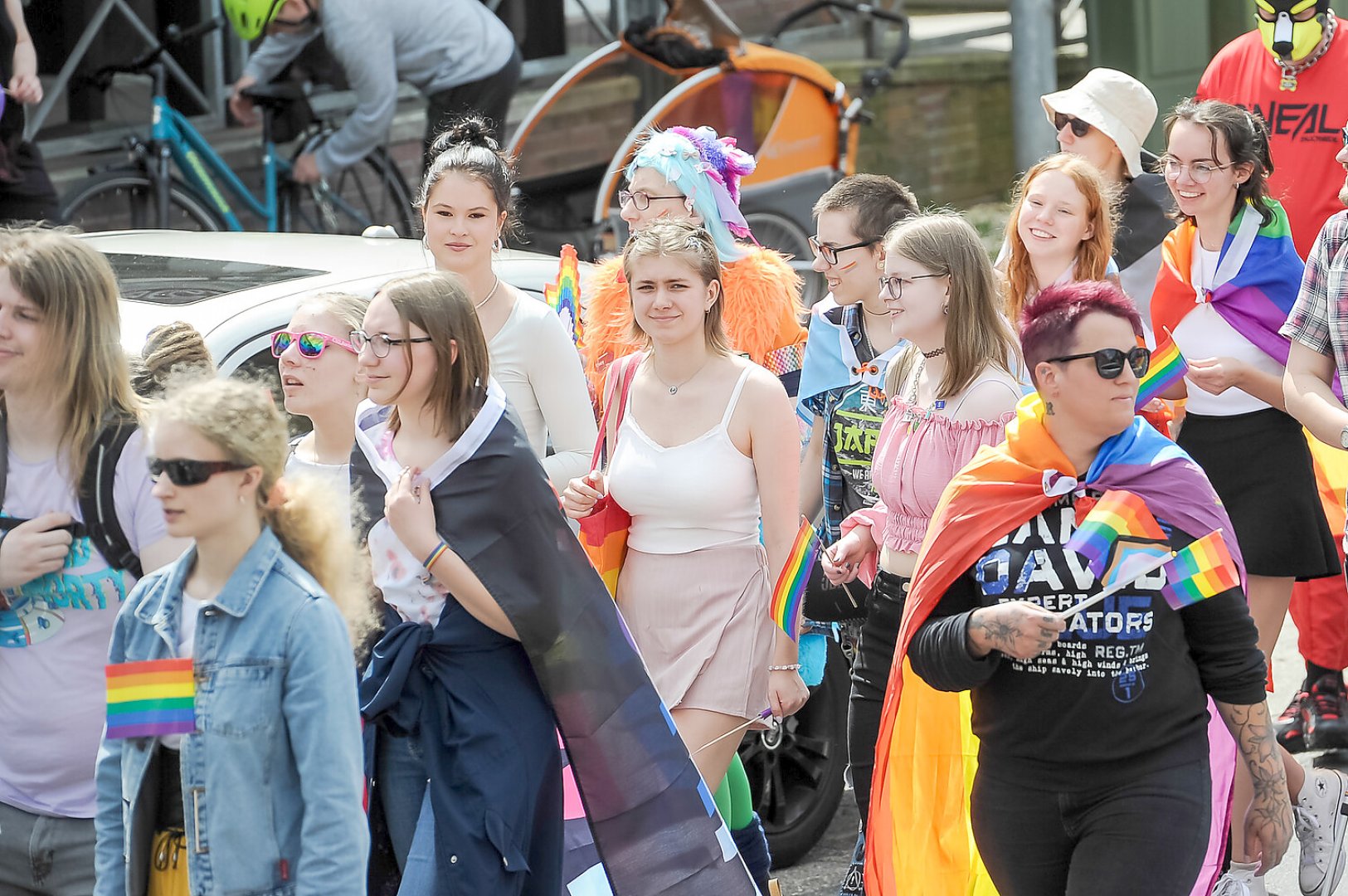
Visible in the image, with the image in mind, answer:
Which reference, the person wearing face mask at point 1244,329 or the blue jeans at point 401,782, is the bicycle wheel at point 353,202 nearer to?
the person wearing face mask at point 1244,329

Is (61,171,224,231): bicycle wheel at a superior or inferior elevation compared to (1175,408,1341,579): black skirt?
superior

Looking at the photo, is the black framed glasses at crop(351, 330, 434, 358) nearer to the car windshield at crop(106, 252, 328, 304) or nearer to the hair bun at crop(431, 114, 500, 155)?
the car windshield at crop(106, 252, 328, 304)

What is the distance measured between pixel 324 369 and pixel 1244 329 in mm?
2842

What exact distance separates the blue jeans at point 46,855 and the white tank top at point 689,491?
1.56 m

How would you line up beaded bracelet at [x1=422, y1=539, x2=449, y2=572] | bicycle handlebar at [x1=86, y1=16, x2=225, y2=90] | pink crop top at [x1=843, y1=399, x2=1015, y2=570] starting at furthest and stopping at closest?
bicycle handlebar at [x1=86, y1=16, x2=225, y2=90] < pink crop top at [x1=843, y1=399, x2=1015, y2=570] < beaded bracelet at [x1=422, y1=539, x2=449, y2=572]

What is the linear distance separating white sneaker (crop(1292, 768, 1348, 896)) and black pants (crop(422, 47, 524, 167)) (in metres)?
6.66

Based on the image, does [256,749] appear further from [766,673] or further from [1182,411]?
[1182,411]

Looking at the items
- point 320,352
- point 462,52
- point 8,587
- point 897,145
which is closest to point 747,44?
point 462,52

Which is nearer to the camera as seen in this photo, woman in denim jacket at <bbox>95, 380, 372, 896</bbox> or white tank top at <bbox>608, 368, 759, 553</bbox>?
woman in denim jacket at <bbox>95, 380, 372, 896</bbox>

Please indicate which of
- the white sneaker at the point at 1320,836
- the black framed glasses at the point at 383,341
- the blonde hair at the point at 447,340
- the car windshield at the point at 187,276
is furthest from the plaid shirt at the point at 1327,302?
the car windshield at the point at 187,276

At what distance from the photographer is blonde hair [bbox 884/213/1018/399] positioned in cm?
437

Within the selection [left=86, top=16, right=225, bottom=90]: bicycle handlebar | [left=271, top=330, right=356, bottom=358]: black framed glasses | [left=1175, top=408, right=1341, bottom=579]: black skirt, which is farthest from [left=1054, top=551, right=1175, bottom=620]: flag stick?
[left=86, top=16, right=225, bottom=90]: bicycle handlebar

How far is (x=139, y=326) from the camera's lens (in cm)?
468

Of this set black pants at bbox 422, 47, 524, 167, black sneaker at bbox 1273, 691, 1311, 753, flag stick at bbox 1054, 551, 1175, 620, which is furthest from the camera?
black pants at bbox 422, 47, 524, 167
